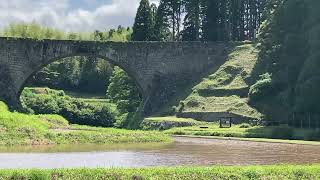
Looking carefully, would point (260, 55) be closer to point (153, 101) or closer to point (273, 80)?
point (273, 80)

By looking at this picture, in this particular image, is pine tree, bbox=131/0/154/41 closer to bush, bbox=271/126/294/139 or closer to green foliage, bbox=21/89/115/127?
green foliage, bbox=21/89/115/127

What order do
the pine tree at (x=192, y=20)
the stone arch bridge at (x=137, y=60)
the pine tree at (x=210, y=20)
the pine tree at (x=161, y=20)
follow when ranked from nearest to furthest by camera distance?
the stone arch bridge at (x=137, y=60)
the pine tree at (x=192, y=20)
the pine tree at (x=210, y=20)
the pine tree at (x=161, y=20)

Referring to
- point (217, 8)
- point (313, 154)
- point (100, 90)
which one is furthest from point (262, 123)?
point (100, 90)

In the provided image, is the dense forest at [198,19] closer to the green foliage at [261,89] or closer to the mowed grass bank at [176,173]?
the green foliage at [261,89]

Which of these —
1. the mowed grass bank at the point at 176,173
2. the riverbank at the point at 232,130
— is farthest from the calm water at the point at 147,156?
the riverbank at the point at 232,130

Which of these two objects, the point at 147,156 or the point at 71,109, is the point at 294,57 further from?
the point at 71,109

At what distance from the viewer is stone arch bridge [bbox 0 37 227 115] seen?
65938mm

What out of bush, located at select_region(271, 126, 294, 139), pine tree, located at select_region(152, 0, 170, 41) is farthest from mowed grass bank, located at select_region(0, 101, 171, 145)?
pine tree, located at select_region(152, 0, 170, 41)

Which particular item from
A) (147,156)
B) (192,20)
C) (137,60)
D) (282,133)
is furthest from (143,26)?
(147,156)

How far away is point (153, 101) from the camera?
7169 cm

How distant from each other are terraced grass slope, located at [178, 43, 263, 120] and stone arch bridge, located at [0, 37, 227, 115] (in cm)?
276

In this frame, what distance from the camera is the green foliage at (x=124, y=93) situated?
80500mm

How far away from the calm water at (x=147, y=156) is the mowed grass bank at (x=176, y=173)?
3714mm

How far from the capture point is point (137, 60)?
71.6 metres
